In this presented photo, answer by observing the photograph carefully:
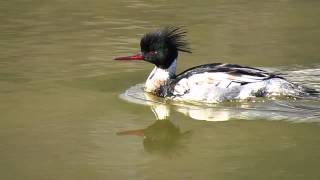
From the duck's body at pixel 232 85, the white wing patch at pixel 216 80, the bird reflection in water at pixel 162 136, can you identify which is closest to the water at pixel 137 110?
the bird reflection in water at pixel 162 136

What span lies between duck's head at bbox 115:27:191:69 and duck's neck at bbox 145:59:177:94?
6 centimetres

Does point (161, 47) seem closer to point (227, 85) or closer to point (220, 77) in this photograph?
point (220, 77)

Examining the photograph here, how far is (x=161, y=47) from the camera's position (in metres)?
10.1

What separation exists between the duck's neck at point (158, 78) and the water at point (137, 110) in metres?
0.17

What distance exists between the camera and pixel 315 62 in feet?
38.1

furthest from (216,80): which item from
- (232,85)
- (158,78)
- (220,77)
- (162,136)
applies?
(162,136)

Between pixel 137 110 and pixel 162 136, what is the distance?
43.1 inches

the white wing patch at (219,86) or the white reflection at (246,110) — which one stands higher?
the white wing patch at (219,86)

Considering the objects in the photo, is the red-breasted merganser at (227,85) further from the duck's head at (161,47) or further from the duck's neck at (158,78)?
the duck's head at (161,47)

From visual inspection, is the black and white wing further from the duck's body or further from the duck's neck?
the duck's neck

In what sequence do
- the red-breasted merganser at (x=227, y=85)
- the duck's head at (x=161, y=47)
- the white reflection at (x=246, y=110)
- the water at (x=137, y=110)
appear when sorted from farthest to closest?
1. the duck's head at (x=161, y=47)
2. the red-breasted merganser at (x=227, y=85)
3. the white reflection at (x=246, y=110)
4. the water at (x=137, y=110)

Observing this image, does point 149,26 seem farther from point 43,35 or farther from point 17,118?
point 17,118

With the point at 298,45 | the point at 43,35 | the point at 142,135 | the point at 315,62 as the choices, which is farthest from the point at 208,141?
the point at 43,35

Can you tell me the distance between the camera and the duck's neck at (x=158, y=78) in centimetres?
1008
